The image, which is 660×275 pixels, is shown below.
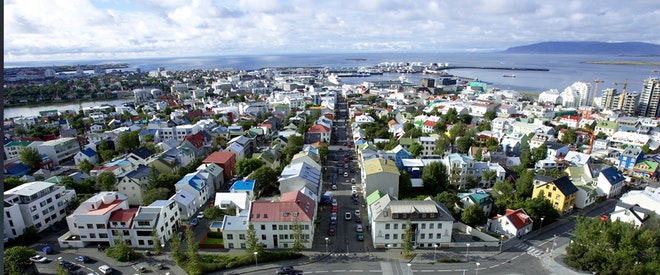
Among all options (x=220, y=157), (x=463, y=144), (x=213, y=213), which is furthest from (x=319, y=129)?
(x=213, y=213)

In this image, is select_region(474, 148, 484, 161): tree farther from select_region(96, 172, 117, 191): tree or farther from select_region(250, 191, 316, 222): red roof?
select_region(96, 172, 117, 191): tree

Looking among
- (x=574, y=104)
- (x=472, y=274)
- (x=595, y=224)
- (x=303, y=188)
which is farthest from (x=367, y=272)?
(x=574, y=104)

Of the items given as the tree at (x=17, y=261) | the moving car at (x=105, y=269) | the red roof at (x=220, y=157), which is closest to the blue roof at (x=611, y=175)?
the red roof at (x=220, y=157)

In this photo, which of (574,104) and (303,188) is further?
(574,104)

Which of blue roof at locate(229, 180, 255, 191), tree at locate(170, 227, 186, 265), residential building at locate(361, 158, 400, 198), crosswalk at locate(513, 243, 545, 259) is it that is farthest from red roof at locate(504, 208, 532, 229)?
tree at locate(170, 227, 186, 265)

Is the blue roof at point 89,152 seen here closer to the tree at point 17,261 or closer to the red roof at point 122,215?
the red roof at point 122,215

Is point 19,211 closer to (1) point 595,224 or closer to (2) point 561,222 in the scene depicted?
(1) point 595,224
